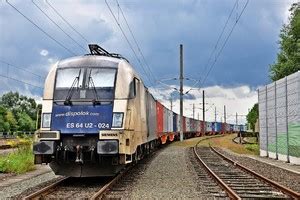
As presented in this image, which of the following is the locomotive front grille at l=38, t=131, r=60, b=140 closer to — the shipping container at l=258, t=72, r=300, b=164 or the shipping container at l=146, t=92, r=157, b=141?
the shipping container at l=146, t=92, r=157, b=141

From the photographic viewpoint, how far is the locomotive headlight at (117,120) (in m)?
11.8

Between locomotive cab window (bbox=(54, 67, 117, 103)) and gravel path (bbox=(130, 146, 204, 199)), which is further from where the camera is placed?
locomotive cab window (bbox=(54, 67, 117, 103))

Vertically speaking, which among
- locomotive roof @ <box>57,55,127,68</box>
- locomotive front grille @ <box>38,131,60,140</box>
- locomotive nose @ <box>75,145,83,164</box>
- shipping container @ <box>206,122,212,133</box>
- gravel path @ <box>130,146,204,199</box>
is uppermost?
shipping container @ <box>206,122,212,133</box>

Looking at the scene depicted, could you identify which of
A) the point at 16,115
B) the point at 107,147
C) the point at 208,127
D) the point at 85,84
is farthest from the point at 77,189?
the point at 16,115

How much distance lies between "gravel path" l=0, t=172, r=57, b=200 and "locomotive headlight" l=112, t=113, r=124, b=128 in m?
2.67

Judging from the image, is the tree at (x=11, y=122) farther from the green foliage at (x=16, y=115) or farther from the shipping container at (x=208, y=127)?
the shipping container at (x=208, y=127)

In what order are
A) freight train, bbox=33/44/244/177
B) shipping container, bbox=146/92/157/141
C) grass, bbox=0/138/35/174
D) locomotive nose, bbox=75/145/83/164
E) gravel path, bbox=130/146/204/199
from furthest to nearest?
shipping container, bbox=146/92/157/141, grass, bbox=0/138/35/174, freight train, bbox=33/44/244/177, locomotive nose, bbox=75/145/83/164, gravel path, bbox=130/146/204/199

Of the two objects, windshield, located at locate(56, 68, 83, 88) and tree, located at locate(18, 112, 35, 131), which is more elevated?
tree, located at locate(18, 112, 35, 131)

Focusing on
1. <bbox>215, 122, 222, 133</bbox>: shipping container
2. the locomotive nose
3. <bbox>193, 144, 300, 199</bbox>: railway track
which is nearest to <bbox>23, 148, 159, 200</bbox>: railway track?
the locomotive nose

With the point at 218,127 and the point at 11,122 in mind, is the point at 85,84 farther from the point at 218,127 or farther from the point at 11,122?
the point at 218,127

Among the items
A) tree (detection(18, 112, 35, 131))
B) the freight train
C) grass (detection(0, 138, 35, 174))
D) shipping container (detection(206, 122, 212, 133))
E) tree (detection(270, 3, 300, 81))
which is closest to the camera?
the freight train

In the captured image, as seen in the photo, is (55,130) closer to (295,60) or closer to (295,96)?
(295,96)

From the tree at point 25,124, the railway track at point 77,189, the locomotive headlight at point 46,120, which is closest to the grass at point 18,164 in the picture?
the railway track at point 77,189

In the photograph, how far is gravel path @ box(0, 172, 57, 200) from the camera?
1055 centimetres
